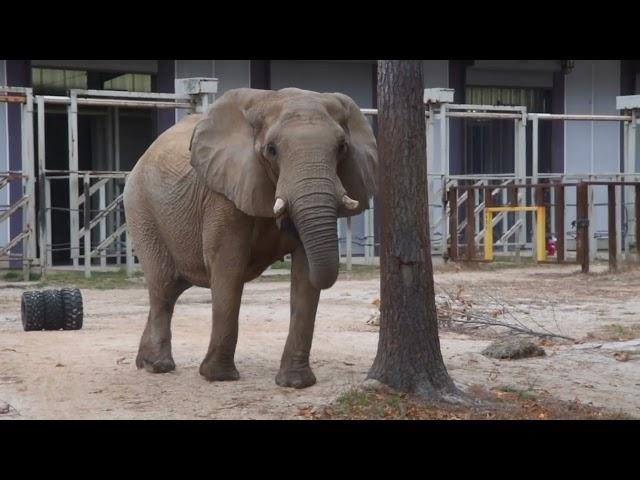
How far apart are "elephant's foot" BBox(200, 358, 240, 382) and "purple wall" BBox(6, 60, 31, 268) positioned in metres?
10.5

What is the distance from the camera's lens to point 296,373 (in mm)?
8375

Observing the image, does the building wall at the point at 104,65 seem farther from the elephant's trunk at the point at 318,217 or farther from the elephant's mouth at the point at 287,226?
the elephant's trunk at the point at 318,217

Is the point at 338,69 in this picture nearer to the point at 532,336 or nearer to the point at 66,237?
the point at 66,237

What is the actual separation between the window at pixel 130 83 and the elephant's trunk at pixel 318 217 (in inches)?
515

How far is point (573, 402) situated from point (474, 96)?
16.4m

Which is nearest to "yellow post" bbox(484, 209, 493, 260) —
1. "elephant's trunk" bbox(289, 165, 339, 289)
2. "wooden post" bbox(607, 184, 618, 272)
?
"wooden post" bbox(607, 184, 618, 272)

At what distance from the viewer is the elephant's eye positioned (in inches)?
313

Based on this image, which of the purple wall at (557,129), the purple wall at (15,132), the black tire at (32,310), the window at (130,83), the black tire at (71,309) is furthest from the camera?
the purple wall at (557,129)

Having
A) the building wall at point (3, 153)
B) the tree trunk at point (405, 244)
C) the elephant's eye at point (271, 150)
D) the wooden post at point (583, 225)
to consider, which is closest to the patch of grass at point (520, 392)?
the tree trunk at point (405, 244)

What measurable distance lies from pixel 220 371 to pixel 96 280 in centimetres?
871

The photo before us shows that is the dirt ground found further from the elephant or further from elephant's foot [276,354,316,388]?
the elephant

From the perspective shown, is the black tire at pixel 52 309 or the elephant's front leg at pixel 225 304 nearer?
the elephant's front leg at pixel 225 304

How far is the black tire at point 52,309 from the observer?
1159 cm

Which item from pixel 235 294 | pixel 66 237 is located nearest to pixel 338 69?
pixel 66 237
